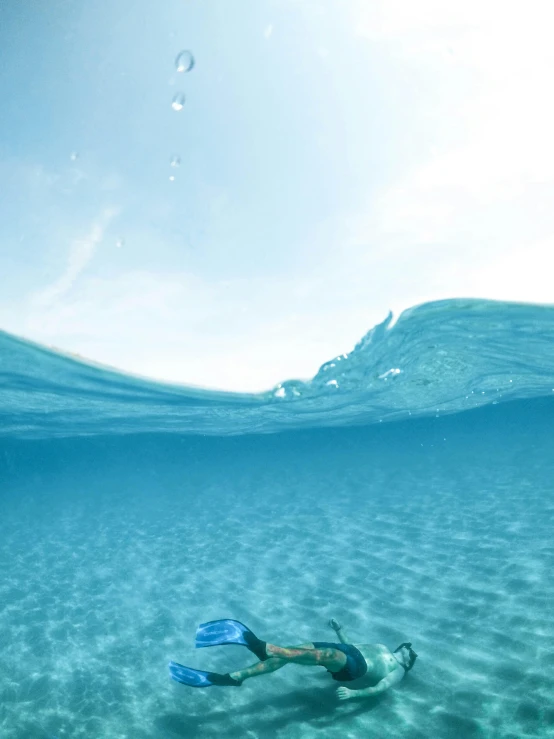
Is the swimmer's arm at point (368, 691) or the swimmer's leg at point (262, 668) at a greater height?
the swimmer's leg at point (262, 668)

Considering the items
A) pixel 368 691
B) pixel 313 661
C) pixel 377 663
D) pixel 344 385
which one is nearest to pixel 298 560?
pixel 377 663

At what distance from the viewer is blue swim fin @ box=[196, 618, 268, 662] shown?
5207 mm

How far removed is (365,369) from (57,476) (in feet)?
199

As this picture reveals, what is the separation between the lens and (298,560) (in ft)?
39.9

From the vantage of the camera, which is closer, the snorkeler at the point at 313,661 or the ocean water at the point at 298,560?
the snorkeler at the point at 313,661

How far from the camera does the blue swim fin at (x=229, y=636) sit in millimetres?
5207

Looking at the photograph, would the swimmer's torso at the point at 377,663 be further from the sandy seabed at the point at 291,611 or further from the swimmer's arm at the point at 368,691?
the sandy seabed at the point at 291,611

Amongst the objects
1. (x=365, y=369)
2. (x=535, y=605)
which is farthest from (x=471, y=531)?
(x=365, y=369)

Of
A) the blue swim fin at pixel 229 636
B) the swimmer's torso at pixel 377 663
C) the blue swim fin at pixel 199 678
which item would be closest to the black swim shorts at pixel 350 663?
the swimmer's torso at pixel 377 663

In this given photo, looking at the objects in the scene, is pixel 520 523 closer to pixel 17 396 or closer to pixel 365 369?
pixel 365 369

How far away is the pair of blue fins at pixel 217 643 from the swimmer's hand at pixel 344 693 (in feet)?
3.83

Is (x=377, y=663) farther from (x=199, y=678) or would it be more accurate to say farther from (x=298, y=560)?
(x=298, y=560)

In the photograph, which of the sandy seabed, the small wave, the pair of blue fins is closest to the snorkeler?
the pair of blue fins

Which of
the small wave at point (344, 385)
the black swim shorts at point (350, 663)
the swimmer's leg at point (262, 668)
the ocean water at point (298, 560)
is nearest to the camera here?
the swimmer's leg at point (262, 668)
